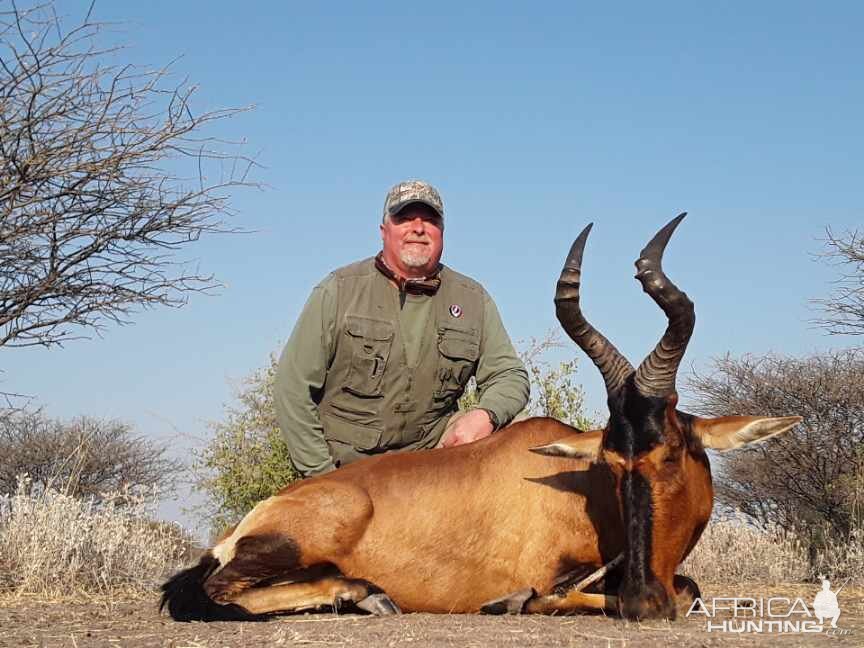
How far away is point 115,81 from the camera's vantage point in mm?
8859

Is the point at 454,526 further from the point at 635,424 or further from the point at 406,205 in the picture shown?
the point at 406,205

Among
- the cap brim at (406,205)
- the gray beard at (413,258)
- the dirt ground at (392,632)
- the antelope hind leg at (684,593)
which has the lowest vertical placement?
the dirt ground at (392,632)

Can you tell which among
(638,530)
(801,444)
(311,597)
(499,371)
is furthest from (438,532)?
(801,444)

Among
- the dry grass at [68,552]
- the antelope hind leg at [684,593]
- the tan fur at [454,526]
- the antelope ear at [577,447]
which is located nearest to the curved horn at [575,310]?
the antelope ear at [577,447]

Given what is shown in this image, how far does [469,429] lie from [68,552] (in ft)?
10.6

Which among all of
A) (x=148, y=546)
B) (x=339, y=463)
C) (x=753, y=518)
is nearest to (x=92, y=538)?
(x=148, y=546)

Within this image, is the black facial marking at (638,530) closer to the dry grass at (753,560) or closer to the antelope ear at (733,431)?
the antelope ear at (733,431)

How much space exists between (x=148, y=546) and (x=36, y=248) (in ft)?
8.83

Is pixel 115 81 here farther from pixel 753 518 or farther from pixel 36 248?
pixel 753 518

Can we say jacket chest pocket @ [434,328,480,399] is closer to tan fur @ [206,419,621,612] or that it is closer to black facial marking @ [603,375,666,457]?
tan fur @ [206,419,621,612]

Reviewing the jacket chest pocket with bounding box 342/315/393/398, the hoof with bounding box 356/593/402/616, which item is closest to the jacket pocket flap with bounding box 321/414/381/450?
the jacket chest pocket with bounding box 342/315/393/398

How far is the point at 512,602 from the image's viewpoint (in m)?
5.28

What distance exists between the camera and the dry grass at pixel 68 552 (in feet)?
23.9

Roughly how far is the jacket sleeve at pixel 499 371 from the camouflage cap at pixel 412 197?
0.73 metres
